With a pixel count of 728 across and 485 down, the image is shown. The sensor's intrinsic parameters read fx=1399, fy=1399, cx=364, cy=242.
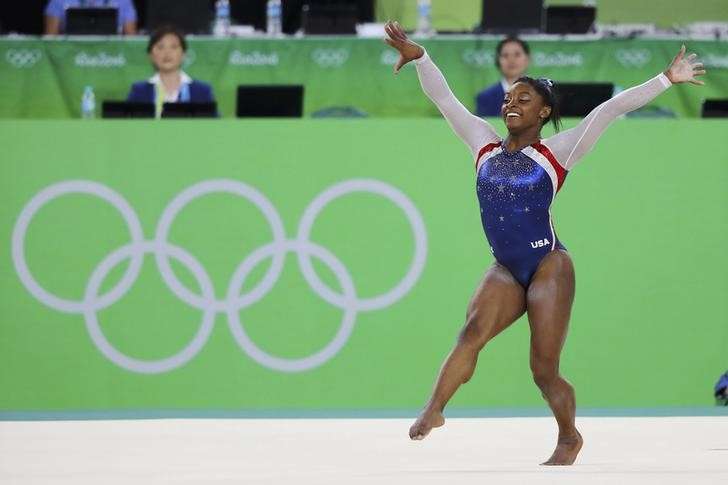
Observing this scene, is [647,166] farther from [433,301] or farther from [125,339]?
[125,339]

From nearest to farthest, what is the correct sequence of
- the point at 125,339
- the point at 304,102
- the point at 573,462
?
the point at 573,462 → the point at 125,339 → the point at 304,102

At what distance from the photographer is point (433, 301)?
7.58 metres

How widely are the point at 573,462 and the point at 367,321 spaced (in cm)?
295

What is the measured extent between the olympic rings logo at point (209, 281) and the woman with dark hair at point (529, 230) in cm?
246

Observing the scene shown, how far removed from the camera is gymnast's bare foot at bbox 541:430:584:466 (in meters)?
4.71

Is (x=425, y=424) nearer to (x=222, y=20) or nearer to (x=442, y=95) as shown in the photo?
(x=442, y=95)

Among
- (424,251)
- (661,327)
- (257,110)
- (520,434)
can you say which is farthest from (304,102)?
(520,434)

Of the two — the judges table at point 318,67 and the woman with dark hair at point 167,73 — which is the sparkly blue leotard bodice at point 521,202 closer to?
the woman with dark hair at point 167,73

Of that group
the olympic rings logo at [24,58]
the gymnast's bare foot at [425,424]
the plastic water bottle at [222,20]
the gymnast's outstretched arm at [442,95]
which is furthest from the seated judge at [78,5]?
the gymnast's bare foot at [425,424]

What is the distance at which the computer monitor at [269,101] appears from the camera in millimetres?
9219

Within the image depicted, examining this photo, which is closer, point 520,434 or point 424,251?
point 520,434

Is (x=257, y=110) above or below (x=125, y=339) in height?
above

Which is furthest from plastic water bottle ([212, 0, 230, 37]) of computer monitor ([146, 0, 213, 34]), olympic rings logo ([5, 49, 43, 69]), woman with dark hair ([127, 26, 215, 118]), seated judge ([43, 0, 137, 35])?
olympic rings logo ([5, 49, 43, 69])

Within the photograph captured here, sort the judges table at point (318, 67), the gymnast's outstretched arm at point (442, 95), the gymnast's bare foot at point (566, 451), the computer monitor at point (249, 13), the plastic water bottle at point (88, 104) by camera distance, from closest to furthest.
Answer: the gymnast's bare foot at point (566, 451) → the gymnast's outstretched arm at point (442, 95) → the plastic water bottle at point (88, 104) → the judges table at point (318, 67) → the computer monitor at point (249, 13)
